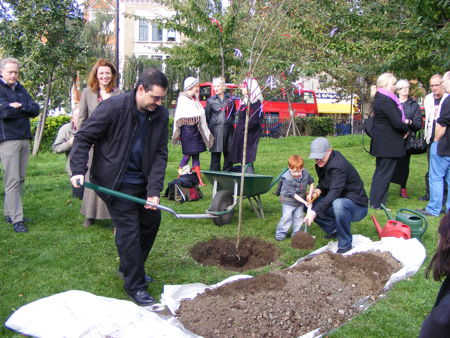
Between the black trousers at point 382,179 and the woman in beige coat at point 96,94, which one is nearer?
the woman in beige coat at point 96,94

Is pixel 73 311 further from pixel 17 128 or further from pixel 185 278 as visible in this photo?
pixel 17 128

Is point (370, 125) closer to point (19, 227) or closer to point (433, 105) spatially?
point (433, 105)

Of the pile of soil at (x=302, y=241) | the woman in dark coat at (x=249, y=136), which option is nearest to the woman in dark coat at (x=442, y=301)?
the pile of soil at (x=302, y=241)

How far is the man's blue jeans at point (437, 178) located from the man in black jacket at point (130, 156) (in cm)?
398

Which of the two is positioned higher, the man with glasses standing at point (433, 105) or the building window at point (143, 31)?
the building window at point (143, 31)

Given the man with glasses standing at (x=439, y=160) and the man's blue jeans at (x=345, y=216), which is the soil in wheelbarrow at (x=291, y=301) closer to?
the man's blue jeans at (x=345, y=216)

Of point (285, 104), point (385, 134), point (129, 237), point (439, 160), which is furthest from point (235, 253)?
point (285, 104)

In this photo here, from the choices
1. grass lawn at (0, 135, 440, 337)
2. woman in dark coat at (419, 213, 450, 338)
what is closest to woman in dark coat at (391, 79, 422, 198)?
grass lawn at (0, 135, 440, 337)

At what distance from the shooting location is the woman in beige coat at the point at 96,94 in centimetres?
480

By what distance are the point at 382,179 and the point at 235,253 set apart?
2.72 meters

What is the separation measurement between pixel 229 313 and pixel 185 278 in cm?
99

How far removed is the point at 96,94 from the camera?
494 cm

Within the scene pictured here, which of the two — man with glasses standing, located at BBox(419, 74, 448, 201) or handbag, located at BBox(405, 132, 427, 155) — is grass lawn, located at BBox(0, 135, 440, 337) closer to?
handbag, located at BBox(405, 132, 427, 155)

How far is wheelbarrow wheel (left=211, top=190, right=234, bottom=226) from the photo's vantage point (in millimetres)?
5359
